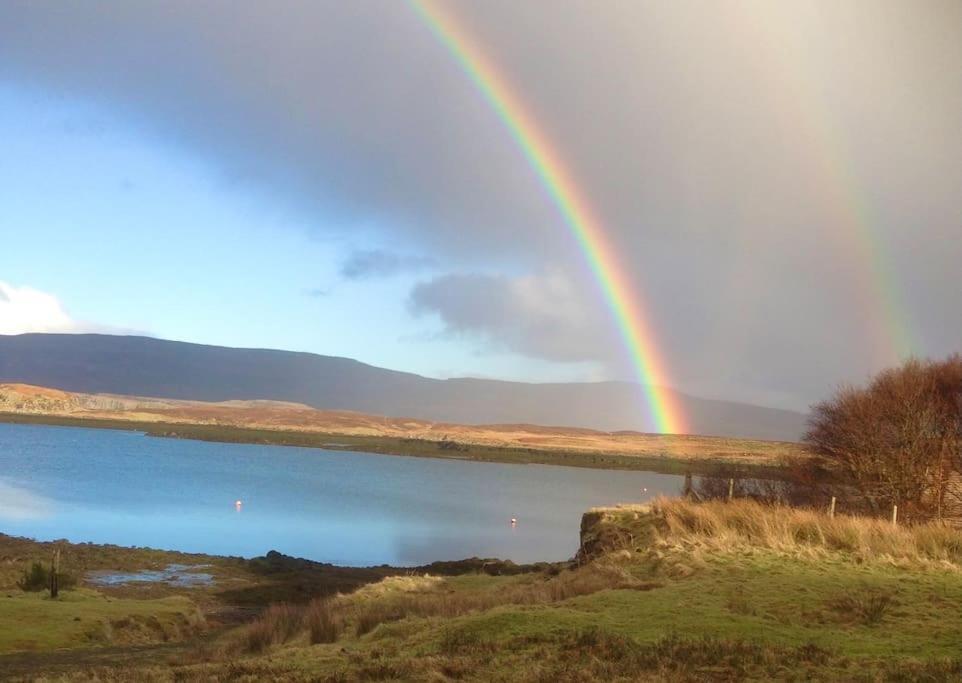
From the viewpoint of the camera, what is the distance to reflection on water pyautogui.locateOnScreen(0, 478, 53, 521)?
161ft

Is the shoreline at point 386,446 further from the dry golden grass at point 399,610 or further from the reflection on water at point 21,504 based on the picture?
the dry golden grass at point 399,610

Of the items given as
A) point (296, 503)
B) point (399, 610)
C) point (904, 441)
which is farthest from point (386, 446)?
point (399, 610)

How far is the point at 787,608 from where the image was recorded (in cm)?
1258

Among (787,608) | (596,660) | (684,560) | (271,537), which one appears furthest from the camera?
(271,537)

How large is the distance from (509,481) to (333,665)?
8817cm

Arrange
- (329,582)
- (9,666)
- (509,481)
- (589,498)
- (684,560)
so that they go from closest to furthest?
(9,666) < (684,560) < (329,582) < (589,498) < (509,481)

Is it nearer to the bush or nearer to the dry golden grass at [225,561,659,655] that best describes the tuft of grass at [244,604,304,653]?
the dry golden grass at [225,561,659,655]

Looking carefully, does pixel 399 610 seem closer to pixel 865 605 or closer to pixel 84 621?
pixel 865 605

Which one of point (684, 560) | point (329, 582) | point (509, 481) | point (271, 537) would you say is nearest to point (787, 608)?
point (684, 560)

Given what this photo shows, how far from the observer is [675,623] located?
11.7 m

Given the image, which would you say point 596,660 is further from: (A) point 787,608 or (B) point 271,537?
(B) point 271,537

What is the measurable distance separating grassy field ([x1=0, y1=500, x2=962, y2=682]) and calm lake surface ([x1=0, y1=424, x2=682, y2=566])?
24329 mm

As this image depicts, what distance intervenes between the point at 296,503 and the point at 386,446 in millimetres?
91820

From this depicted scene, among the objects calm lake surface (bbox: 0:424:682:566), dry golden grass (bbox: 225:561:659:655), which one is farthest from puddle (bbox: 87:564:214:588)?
dry golden grass (bbox: 225:561:659:655)
